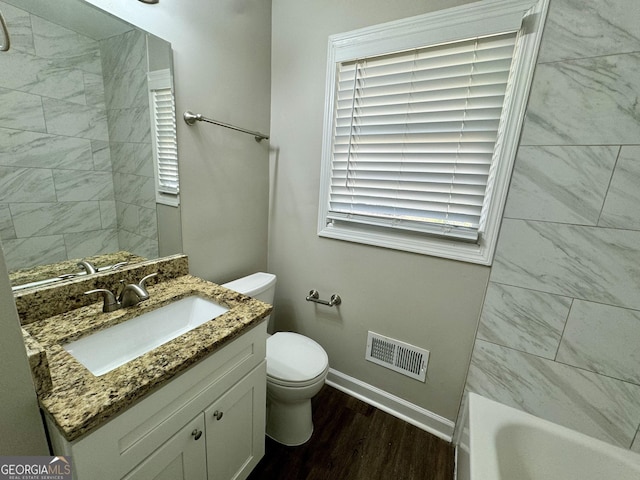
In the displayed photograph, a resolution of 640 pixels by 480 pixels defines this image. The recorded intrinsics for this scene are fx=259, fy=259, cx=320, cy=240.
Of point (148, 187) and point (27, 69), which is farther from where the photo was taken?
point (148, 187)

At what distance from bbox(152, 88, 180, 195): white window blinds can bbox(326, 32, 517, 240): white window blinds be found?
2.73ft

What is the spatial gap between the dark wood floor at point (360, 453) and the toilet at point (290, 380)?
0.08m

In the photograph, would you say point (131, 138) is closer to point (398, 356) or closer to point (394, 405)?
point (398, 356)

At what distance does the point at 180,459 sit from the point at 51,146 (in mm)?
1108

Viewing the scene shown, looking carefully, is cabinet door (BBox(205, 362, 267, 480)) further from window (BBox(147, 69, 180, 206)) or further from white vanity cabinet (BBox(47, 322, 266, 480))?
window (BBox(147, 69, 180, 206))

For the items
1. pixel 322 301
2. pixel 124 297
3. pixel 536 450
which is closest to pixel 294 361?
pixel 322 301

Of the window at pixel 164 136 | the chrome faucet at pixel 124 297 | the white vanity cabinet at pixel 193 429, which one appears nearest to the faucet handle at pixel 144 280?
the chrome faucet at pixel 124 297

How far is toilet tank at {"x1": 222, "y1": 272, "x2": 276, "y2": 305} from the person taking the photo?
58.2 inches

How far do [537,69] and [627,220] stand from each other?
26.5 inches

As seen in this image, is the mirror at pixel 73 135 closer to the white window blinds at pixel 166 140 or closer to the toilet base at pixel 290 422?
the white window blinds at pixel 166 140

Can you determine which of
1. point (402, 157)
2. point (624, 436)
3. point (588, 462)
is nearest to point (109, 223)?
point (402, 157)

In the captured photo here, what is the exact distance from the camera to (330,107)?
4.86 feet

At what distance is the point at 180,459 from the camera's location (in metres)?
0.83

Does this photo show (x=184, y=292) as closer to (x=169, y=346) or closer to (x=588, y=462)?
(x=169, y=346)
